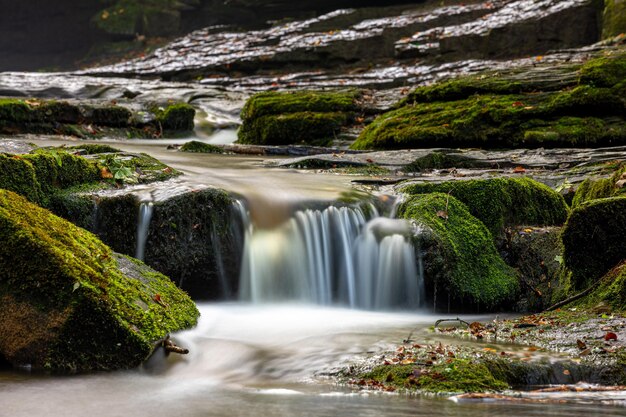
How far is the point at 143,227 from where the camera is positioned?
22.3 feet

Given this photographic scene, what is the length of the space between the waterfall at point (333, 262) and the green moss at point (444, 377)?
2.59m

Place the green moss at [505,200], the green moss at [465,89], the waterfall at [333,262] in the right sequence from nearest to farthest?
the waterfall at [333,262] → the green moss at [505,200] → the green moss at [465,89]

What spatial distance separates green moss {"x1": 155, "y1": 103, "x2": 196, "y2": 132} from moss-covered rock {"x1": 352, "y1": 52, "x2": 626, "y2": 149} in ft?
15.4

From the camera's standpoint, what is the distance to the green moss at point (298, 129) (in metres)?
13.1

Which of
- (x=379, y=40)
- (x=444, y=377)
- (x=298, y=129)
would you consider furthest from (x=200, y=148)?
(x=379, y=40)

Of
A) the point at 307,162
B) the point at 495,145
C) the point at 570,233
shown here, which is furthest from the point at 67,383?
the point at 495,145

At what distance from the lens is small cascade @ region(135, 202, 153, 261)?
6.76 meters

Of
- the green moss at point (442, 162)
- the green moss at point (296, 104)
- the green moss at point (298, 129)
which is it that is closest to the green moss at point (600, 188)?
the green moss at point (442, 162)

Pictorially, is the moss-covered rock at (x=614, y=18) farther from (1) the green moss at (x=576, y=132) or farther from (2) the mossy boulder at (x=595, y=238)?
(2) the mossy boulder at (x=595, y=238)

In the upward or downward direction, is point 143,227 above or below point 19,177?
below

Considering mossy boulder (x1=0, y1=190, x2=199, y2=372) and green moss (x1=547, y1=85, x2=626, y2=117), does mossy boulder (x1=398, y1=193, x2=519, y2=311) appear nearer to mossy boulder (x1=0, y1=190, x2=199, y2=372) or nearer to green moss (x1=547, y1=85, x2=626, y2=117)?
mossy boulder (x1=0, y1=190, x2=199, y2=372)

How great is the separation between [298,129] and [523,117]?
3988 mm

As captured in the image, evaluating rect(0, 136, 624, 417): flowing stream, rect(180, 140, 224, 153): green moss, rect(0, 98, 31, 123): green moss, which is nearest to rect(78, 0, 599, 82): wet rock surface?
rect(0, 98, 31, 123): green moss

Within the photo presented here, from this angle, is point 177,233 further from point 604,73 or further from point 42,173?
point 604,73
